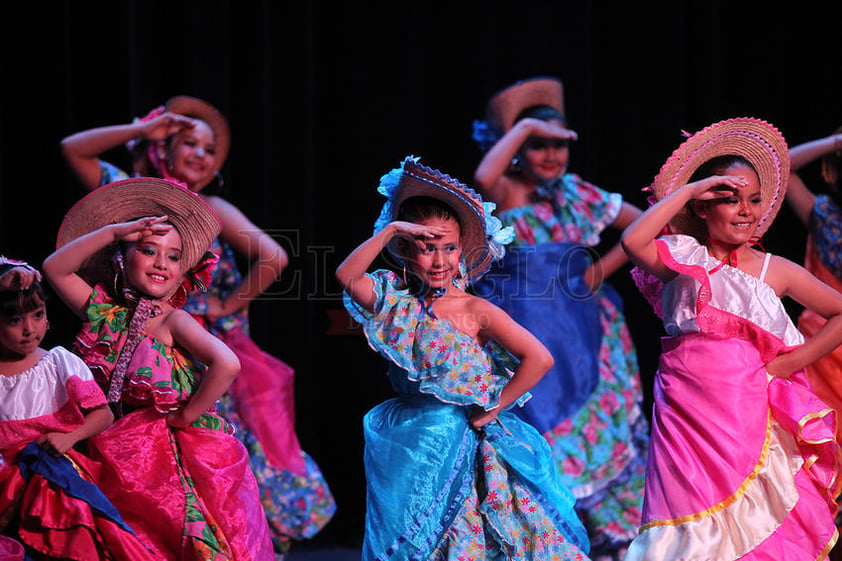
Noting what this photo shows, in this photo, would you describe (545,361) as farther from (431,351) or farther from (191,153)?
(191,153)

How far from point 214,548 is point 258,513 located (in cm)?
23

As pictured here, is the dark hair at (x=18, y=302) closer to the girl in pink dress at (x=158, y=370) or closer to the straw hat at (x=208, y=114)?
the girl in pink dress at (x=158, y=370)

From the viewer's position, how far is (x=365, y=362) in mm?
4477

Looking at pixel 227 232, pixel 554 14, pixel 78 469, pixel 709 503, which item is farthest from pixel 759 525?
pixel 554 14

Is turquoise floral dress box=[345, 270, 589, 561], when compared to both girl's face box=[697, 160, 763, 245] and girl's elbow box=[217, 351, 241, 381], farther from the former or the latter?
girl's face box=[697, 160, 763, 245]

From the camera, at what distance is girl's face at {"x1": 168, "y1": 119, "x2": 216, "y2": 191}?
3957mm

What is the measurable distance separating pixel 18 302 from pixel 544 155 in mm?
2216

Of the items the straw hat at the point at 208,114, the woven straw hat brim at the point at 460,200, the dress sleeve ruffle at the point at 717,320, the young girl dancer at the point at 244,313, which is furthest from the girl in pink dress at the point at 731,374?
the straw hat at the point at 208,114

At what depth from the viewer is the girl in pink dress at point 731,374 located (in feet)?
9.10

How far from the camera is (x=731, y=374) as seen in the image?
2.85m

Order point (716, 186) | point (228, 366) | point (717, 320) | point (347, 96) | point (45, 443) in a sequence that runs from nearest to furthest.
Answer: point (45, 443), point (228, 366), point (717, 320), point (716, 186), point (347, 96)

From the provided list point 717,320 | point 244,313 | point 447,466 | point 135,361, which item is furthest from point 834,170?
point 135,361

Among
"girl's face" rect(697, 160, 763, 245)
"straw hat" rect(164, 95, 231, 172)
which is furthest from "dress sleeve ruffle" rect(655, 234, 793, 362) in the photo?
"straw hat" rect(164, 95, 231, 172)

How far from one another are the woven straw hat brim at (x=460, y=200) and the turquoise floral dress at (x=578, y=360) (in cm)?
78
